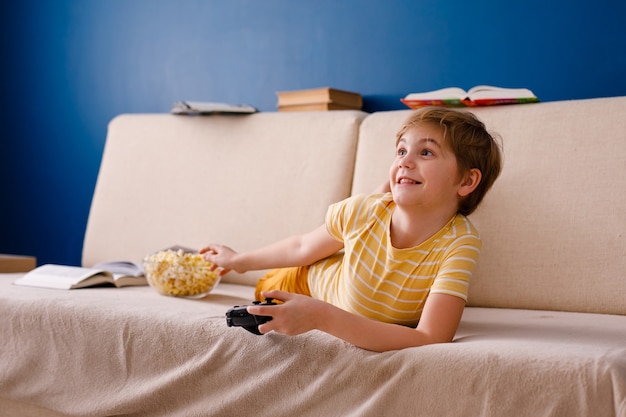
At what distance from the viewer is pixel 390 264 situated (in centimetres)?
160

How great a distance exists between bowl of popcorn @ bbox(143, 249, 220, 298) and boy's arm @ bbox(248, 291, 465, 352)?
589 millimetres

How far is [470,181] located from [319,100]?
3.20ft

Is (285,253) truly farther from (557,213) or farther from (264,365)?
(557,213)

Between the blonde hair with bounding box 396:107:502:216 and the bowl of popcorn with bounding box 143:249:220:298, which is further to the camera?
the bowl of popcorn with bounding box 143:249:220:298

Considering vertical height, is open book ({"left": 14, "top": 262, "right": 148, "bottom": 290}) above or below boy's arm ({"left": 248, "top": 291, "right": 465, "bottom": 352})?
below

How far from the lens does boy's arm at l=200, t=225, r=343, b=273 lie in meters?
1.87

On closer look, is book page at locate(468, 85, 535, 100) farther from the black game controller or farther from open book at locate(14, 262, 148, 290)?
open book at locate(14, 262, 148, 290)

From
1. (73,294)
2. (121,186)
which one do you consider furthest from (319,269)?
(121,186)

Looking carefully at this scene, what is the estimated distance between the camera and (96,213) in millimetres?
2658

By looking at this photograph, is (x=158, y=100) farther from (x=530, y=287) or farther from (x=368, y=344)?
(x=368, y=344)

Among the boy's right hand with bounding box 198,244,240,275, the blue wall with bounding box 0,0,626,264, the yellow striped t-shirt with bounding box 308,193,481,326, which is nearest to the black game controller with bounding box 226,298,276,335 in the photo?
the yellow striped t-shirt with bounding box 308,193,481,326

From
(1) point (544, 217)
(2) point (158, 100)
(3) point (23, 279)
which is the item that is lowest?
(3) point (23, 279)

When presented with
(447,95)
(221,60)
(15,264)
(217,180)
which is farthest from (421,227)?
(221,60)

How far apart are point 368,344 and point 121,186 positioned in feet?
4.95
